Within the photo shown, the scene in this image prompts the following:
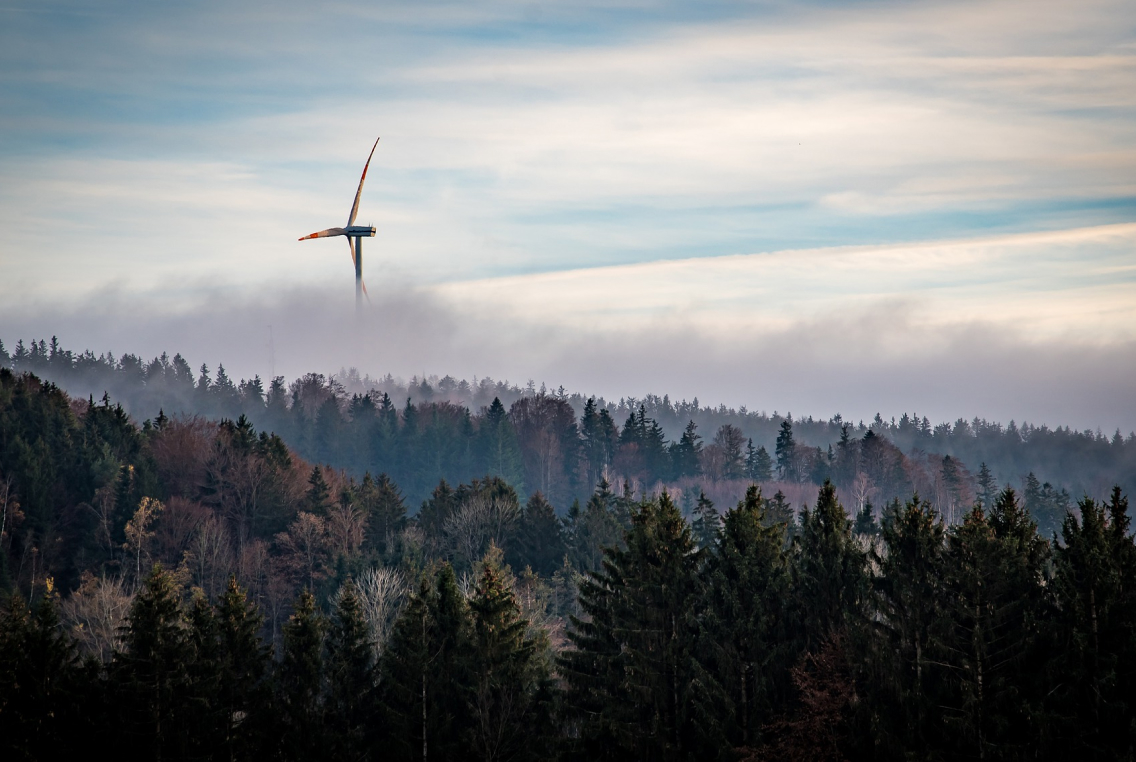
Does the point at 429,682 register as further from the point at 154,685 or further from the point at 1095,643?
the point at 1095,643

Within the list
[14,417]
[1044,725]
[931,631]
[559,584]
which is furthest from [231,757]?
[14,417]

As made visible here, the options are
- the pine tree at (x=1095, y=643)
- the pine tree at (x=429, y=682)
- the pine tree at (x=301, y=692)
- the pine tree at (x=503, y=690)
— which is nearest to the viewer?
the pine tree at (x=1095, y=643)

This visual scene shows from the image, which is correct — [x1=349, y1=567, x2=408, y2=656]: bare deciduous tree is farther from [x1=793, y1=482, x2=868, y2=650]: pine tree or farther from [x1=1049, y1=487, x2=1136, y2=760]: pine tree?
[x1=1049, y1=487, x2=1136, y2=760]: pine tree

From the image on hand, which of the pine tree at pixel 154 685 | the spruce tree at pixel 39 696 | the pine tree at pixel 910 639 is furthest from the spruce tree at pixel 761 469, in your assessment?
the spruce tree at pixel 39 696

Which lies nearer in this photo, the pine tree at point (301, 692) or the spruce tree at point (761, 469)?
the pine tree at point (301, 692)

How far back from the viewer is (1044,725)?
40031 millimetres

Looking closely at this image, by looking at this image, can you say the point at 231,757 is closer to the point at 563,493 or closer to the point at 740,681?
the point at 740,681

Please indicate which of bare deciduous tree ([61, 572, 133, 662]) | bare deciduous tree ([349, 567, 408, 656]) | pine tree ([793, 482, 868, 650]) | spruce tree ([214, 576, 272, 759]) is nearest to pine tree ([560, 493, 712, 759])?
pine tree ([793, 482, 868, 650])

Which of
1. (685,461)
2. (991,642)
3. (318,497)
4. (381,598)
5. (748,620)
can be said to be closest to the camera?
(991,642)

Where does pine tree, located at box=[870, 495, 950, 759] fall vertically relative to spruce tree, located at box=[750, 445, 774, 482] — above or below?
below

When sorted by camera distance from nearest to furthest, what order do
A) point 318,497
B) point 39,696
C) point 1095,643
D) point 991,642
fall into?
point 1095,643
point 991,642
point 39,696
point 318,497

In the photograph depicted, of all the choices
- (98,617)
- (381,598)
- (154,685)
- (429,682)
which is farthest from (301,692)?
(98,617)

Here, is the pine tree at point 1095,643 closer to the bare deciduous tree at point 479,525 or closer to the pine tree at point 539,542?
the pine tree at point 539,542

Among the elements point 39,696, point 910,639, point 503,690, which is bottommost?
point 503,690
